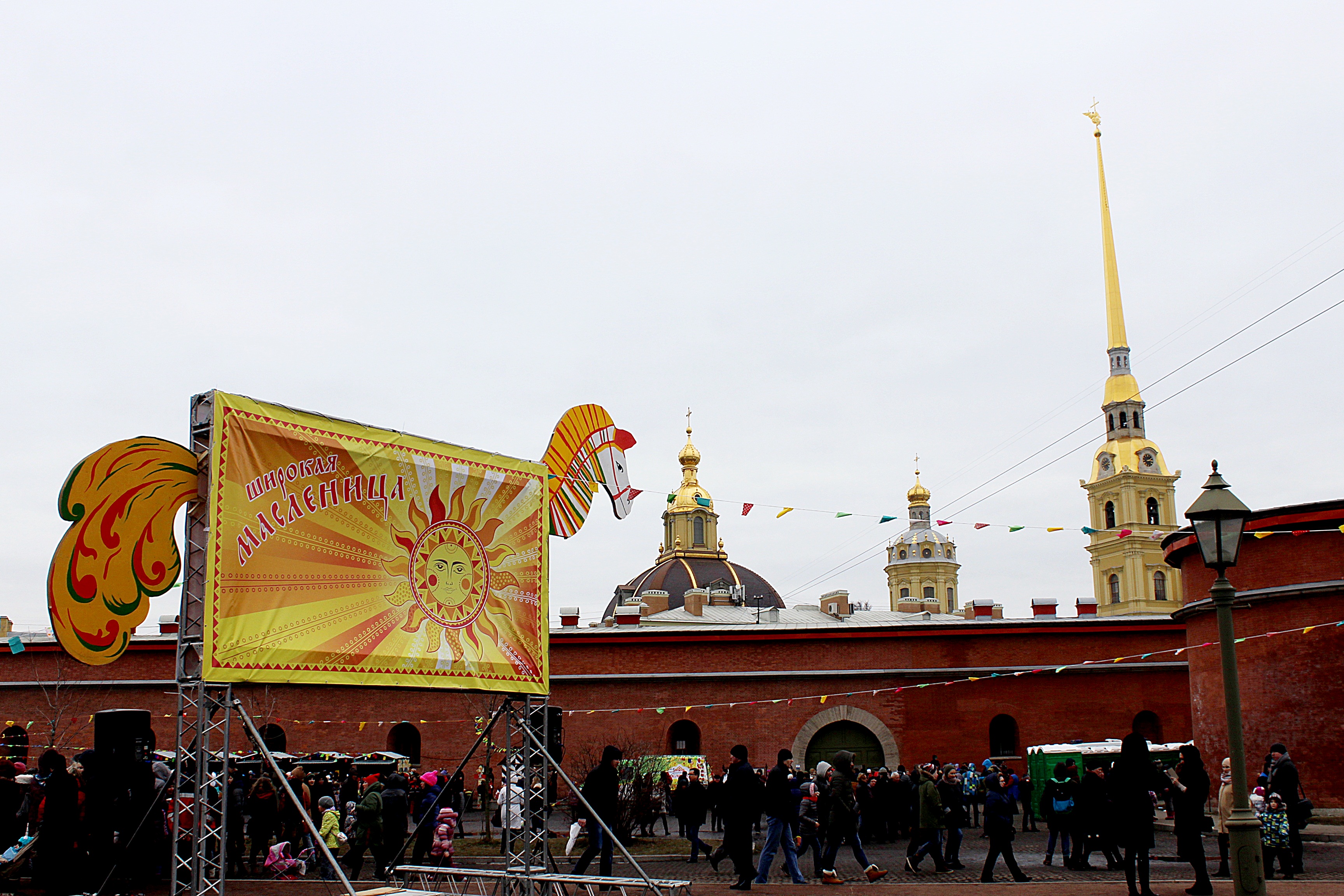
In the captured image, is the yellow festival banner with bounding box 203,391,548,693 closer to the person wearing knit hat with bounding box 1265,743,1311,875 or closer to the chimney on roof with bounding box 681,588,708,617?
the person wearing knit hat with bounding box 1265,743,1311,875

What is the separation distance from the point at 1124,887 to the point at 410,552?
8732 mm

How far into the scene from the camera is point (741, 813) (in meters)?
13.2

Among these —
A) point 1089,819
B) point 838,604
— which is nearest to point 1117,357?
point 838,604

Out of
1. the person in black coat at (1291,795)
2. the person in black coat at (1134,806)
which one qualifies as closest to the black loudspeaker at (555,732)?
the person in black coat at (1134,806)

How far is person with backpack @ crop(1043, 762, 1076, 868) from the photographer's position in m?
16.1

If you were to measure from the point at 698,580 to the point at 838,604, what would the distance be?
16840 millimetres

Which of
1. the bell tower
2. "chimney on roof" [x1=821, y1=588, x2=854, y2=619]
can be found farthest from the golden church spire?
"chimney on roof" [x1=821, y1=588, x2=854, y2=619]

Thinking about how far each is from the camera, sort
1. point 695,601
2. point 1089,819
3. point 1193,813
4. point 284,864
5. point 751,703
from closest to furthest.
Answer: point 1193,813
point 284,864
point 1089,819
point 751,703
point 695,601

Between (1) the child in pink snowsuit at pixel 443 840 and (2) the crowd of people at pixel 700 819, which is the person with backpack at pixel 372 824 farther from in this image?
(1) the child in pink snowsuit at pixel 443 840

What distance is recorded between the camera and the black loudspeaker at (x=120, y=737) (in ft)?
40.1

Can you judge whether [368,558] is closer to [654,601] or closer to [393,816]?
[393,816]

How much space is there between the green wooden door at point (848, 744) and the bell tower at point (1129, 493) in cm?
5718

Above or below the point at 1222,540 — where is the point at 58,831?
below

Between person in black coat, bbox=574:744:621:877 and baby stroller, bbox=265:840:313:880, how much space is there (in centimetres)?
405
